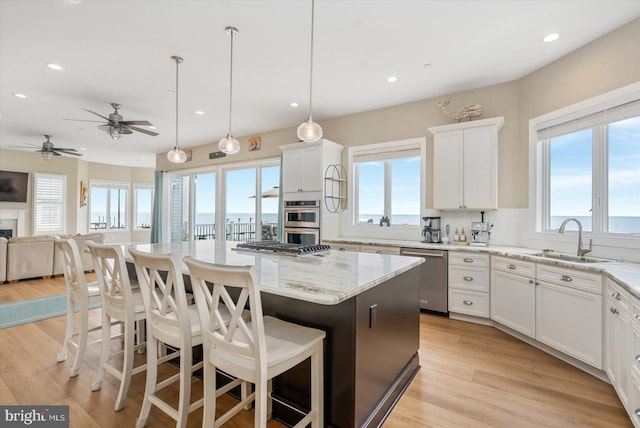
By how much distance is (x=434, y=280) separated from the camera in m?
3.72

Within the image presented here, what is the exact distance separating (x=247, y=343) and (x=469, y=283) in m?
2.96

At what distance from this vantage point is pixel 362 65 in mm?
3428

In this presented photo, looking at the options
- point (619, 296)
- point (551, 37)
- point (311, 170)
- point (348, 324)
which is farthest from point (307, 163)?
point (619, 296)

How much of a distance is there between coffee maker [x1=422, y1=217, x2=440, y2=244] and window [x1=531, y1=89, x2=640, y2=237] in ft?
3.64

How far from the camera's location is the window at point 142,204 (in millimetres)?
10891

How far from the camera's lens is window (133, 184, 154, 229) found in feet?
35.7

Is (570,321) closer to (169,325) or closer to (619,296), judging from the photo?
(619,296)

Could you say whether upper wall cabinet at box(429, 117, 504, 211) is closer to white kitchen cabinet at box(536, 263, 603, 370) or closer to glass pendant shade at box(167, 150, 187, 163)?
white kitchen cabinet at box(536, 263, 603, 370)

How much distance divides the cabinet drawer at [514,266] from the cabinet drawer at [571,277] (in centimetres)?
8

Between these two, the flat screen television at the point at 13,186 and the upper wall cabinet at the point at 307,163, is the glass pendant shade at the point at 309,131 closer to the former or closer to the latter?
the upper wall cabinet at the point at 307,163

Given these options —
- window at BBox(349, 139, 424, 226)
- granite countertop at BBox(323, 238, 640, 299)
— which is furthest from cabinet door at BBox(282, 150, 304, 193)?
granite countertop at BBox(323, 238, 640, 299)

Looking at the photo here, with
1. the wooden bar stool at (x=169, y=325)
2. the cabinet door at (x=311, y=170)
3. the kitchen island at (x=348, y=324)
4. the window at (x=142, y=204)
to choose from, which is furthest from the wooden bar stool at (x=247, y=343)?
the window at (x=142, y=204)

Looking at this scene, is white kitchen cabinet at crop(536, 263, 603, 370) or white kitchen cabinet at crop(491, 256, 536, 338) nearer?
white kitchen cabinet at crop(536, 263, 603, 370)

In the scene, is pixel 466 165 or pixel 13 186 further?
pixel 13 186
